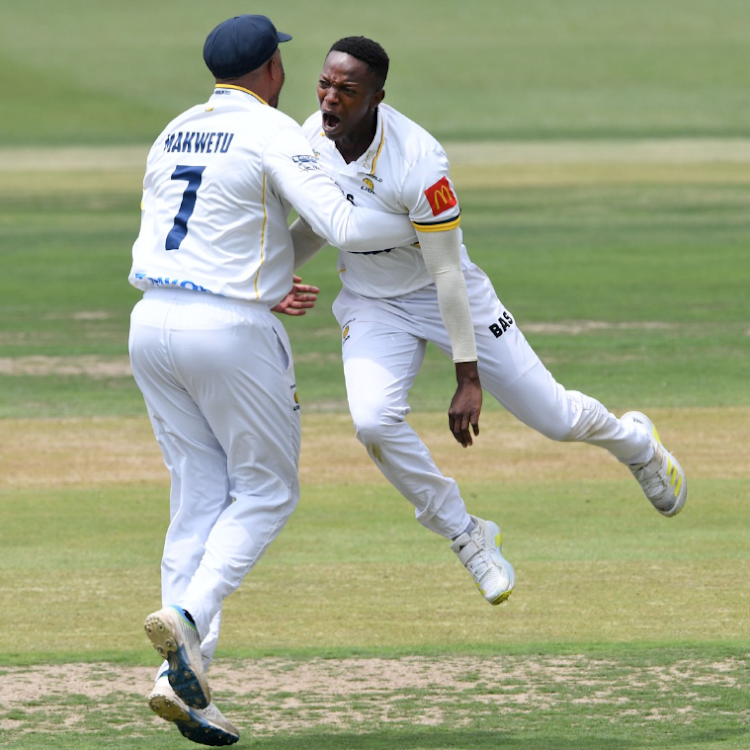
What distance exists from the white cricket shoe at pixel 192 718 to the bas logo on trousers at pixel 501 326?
1.98 metres

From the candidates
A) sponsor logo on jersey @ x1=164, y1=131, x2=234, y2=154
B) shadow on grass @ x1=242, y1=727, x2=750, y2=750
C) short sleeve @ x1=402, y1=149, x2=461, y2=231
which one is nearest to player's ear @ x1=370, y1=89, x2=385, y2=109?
short sleeve @ x1=402, y1=149, x2=461, y2=231

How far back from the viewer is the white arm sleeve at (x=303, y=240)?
239 inches

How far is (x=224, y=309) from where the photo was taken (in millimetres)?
5430

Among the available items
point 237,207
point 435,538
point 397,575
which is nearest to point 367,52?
point 237,207

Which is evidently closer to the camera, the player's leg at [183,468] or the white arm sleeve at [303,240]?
the player's leg at [183,468]

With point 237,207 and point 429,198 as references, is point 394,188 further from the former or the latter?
point 237,207

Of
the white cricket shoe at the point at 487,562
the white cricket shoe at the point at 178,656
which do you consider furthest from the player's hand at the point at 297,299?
the white cricket shoe at the point at 178,656

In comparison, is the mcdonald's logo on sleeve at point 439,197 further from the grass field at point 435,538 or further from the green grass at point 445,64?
the green grass at point 445,64

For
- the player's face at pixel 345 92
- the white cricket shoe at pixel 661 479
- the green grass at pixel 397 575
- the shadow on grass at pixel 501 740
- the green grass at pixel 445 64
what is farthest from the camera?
the green grass at pixel 445 64

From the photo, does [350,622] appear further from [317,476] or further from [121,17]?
[121,17]

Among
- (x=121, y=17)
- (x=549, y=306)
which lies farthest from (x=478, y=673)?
(x=121, y=17)

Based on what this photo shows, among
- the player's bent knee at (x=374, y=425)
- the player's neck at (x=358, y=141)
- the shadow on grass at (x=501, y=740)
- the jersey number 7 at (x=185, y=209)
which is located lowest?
the shadow on grass at (x=501, y=740)

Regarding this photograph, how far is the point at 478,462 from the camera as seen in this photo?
10.8 m

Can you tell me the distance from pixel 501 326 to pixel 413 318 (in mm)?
386
